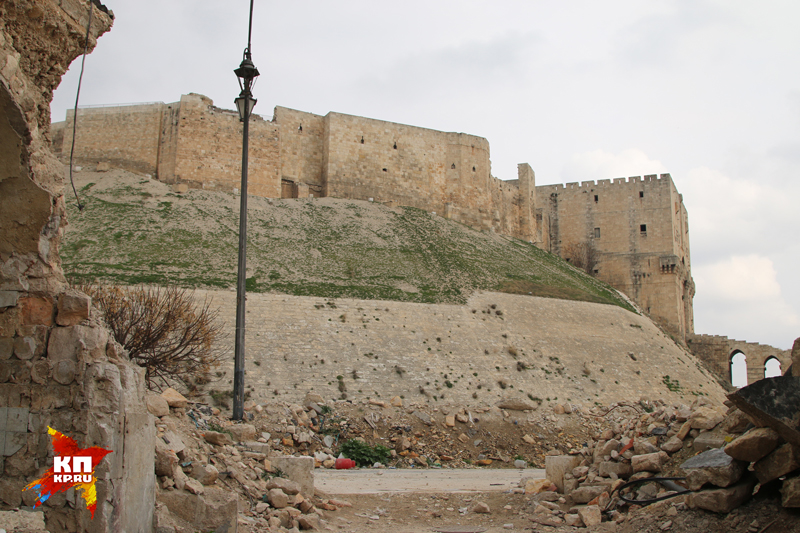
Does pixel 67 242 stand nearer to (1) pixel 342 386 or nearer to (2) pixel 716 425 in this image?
(1) pixel 342 386

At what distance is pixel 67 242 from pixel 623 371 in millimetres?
21932

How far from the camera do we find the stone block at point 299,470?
9.13 metres

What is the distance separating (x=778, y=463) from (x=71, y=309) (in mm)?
6705

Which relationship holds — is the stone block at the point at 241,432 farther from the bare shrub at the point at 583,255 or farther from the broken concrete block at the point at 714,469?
the bare shrub at the point at 583,255

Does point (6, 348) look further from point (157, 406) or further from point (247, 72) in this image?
point (247, 72)

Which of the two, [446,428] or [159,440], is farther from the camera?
[446,428]

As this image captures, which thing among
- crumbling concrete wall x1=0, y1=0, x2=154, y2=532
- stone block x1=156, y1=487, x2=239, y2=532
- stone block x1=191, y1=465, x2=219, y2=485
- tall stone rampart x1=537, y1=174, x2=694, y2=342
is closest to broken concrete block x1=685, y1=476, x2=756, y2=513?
stone block x1=156, y1=487, x2=239, y2=532

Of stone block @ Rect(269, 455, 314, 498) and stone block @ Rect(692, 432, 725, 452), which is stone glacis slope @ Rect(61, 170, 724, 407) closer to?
stone block @ Rect(269, 455, 314, 498)

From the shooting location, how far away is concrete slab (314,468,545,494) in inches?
448

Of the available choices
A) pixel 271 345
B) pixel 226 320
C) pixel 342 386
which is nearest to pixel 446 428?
pixel 342 386

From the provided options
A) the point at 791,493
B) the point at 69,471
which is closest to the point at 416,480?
the point at 791,493

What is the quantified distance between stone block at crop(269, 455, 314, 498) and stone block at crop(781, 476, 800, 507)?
5.79 m

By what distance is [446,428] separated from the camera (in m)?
17.9

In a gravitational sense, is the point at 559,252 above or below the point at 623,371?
above
